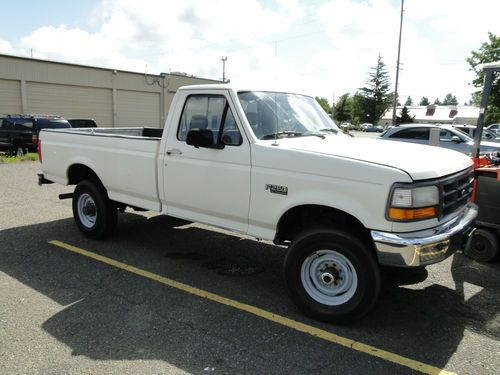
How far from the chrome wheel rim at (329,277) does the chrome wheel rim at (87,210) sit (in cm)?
355

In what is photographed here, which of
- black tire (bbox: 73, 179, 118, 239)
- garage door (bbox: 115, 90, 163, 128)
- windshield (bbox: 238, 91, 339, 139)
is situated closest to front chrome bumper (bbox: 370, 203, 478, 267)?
windshield (bbox: 238, 91, 339, 139)

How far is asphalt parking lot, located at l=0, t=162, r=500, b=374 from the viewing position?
3252 millimetres

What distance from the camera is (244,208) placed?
4.26 meters

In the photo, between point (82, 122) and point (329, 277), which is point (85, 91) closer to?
point (82, 122)

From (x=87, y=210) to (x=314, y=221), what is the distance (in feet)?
11.9

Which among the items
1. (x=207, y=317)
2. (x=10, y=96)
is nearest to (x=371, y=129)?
(x=10, y=96)

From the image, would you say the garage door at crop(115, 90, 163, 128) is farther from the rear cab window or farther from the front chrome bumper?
the front chrome bumper

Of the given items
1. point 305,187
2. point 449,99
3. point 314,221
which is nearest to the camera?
point 305,187

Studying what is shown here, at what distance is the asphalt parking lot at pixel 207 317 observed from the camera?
3.25 metres

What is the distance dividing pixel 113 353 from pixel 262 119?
2610mm

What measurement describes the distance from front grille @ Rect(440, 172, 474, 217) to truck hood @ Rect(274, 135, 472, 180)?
9cm

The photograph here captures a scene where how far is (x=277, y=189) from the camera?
3971 millimetres

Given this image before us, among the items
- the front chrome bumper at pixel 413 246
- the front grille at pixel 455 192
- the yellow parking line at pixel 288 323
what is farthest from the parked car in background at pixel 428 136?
the yellow parking line at pixel 288 323

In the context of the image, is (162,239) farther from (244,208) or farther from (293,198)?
(293,198)
